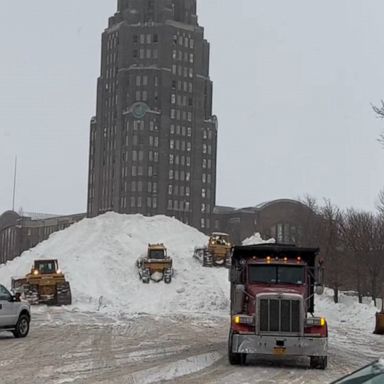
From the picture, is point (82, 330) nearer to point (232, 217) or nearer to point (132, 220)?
point (132, 220)

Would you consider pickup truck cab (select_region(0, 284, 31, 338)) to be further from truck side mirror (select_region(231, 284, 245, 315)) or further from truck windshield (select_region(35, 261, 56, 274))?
truck windshield (select_region(35, 261, 56, 274))

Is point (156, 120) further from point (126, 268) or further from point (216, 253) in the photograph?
point (126, 268)

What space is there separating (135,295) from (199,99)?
115419mm

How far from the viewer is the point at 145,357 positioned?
56.9ft

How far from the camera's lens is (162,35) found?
508ft

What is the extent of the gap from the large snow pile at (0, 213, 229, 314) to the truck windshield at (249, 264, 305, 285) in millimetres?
21971

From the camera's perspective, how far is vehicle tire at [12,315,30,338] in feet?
72.6

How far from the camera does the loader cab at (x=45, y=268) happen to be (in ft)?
133

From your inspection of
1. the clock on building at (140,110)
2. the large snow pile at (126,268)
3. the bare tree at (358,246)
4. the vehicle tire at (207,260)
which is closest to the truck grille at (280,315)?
the large snow pile at (126,268)

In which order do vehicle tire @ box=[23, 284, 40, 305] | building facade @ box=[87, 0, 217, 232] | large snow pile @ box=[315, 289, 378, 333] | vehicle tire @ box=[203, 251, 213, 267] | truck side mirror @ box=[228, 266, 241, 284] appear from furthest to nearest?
building facade @ box=[87, 0, 217, 232], vehicle tire @ box=[203, 251, 213, 267], vehicle tire @ box=[23, 284, 40, 305], large snow pile @ box=[315, 289, 378, 333], truck side mirror @ box=[228, 266, 241, 284]

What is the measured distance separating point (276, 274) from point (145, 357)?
11.5 ft

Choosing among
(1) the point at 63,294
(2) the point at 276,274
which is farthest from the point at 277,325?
(1) the point at 63,294

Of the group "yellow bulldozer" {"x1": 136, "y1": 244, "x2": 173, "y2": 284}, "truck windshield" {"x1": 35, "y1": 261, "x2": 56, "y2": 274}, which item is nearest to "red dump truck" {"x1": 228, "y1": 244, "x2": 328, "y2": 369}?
"truck windshield" {"x1": 35, "y1": 261, "x2": 56, "y2": 274}

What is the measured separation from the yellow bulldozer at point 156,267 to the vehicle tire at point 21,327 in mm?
23584
